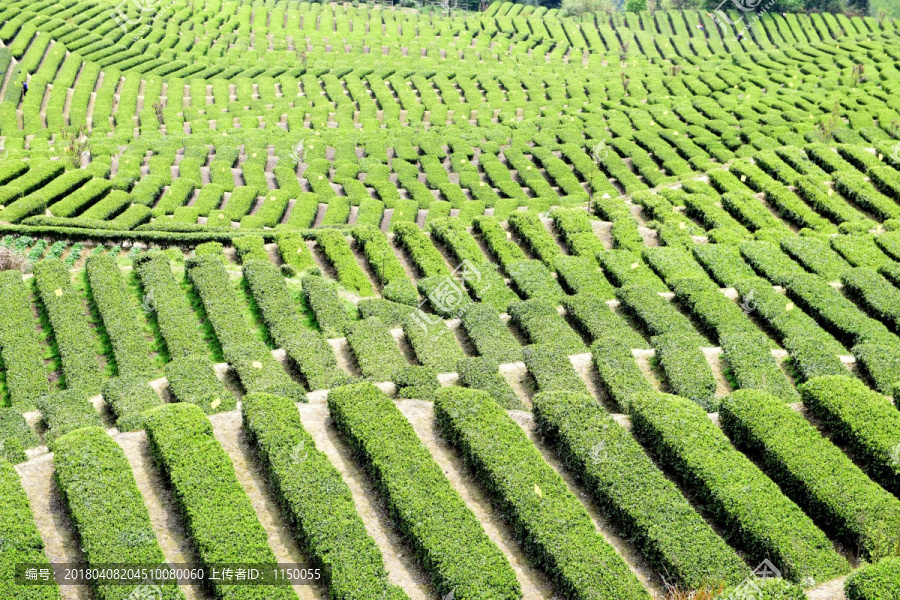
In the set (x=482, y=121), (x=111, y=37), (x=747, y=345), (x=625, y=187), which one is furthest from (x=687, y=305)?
(x=111, y=37)

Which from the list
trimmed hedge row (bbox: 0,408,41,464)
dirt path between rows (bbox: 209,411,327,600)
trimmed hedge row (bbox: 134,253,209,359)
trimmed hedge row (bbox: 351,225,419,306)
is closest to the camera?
dirt path between rows (bbox: 209,411,327,600)

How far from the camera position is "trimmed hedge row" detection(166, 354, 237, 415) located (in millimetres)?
19750

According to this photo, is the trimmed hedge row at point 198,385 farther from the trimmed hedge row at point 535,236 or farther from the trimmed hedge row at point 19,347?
the trimmed hedge row at point 535,236

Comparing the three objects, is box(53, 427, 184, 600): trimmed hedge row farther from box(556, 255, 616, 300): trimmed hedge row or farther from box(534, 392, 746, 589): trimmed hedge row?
box(556, 255, 616, 300): trimmed hedge row

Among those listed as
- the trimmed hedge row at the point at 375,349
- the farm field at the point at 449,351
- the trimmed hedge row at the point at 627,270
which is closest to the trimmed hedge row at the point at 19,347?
the farm field at the point at 449,351

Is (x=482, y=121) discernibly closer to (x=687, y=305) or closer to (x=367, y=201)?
(x=367, y=201)

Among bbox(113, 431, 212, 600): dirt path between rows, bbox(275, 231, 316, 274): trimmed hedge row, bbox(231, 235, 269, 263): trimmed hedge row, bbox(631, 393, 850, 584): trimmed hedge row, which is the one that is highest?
bbox(631, 393, 850, 584): trimmed hedge row

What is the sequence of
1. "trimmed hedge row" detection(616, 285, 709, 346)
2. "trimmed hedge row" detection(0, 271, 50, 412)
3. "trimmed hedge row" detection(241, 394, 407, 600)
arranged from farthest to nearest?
"trimmed hedge row" detection(616, 285, 709, 346)
"trimmed hedge row" detection(0, 271, 50, 412)
"trimmed hedge row" detection(241, 394, 407, 600)

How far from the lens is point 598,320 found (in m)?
24.3

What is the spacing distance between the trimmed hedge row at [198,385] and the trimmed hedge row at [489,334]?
7138mm

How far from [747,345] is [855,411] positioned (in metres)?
4.68

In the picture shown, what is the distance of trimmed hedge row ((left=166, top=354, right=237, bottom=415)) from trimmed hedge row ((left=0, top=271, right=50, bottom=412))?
13.6 feet

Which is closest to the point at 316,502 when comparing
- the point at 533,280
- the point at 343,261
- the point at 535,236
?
the point at 533,280

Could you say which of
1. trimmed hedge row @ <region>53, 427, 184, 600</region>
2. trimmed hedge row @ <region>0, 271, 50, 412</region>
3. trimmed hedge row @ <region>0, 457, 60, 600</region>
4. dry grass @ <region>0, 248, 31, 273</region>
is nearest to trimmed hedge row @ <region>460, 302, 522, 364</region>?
trimmed hedge row @ <region>53, 427, 184, 600</region>
